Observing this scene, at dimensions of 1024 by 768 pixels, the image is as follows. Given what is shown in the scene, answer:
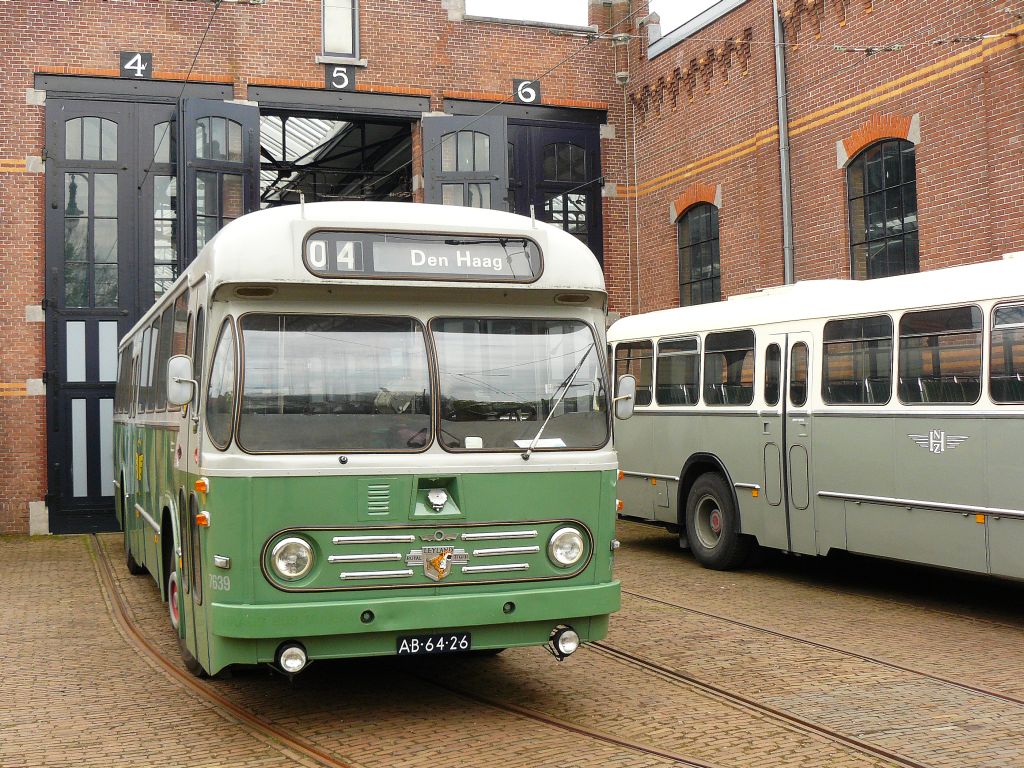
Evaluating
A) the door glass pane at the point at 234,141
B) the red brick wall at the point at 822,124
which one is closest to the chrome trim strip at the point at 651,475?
the red brick wall at the point at 822,124

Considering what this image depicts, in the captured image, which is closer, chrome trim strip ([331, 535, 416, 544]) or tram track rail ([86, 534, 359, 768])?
tram track rail ([86, 534, 359, 768])

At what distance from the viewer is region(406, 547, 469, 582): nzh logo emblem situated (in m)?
6.24

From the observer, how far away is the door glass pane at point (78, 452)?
18.1 m

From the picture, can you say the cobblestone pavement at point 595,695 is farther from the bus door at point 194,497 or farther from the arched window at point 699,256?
the arched window at point 699,256

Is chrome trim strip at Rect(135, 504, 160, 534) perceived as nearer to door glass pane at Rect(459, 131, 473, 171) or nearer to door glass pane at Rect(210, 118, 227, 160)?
door glass pane at Rect(210, 118, 227, 160)

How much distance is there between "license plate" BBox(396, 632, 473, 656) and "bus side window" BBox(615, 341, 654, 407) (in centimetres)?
797

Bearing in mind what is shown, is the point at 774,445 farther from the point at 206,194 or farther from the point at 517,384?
the point at 206,194

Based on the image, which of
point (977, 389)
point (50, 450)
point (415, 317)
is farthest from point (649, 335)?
point (50, 450)

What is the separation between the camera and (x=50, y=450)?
18.0m

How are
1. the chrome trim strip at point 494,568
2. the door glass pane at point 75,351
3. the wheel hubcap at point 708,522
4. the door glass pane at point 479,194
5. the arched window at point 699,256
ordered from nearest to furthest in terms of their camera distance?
the chrome trim strip at point 494,568 → the wheel hubcap at point 708,522 → the door glass pane at point 75,351 → the arched window at point 699,256 → the door glass pane at point 479,194

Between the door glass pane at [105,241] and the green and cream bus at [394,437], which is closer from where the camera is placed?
the green and cream bus at [394,437]

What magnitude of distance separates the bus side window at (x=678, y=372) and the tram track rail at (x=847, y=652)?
116 inches

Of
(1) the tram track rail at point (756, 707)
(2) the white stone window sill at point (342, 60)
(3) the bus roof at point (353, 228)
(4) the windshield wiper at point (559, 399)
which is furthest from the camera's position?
(2) the white stone window sill at point (342, 60)

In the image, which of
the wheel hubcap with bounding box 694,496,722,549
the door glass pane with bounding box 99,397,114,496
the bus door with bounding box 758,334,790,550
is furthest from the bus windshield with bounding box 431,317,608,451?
the door glass pane with bounding box 99,397,114,496
